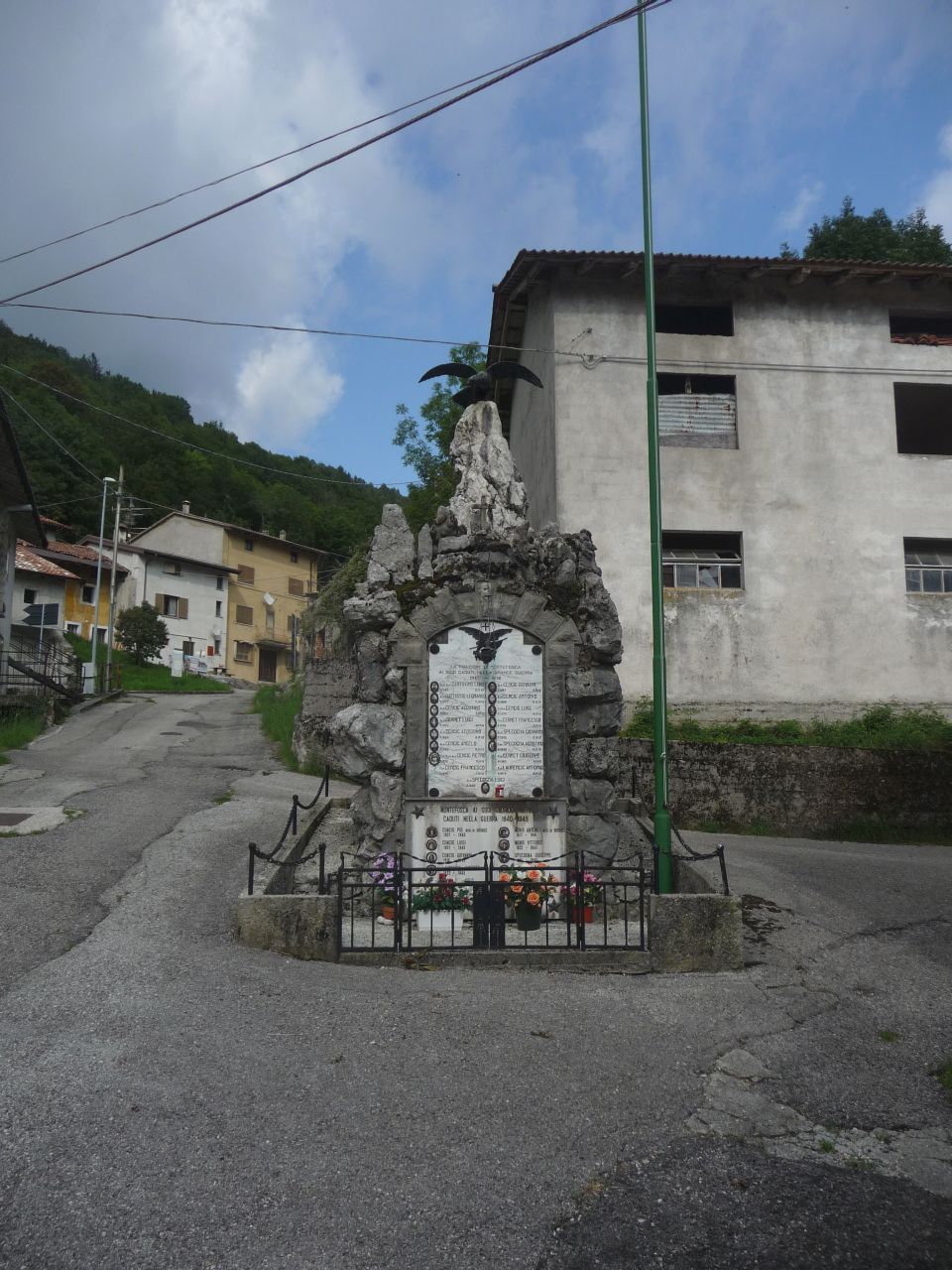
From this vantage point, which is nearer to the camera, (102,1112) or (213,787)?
(102,1112)

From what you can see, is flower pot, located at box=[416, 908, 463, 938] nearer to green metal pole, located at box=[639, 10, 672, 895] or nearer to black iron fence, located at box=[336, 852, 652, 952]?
black iron fence, located at box=[336, 852, 652, 952]

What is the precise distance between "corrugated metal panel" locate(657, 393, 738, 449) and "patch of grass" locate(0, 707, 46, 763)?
14.8 meters

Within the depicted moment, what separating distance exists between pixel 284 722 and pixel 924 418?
17.4 metres

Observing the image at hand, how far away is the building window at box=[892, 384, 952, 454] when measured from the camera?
62.2 feet

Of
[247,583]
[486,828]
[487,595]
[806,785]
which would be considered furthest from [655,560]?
[247,583]

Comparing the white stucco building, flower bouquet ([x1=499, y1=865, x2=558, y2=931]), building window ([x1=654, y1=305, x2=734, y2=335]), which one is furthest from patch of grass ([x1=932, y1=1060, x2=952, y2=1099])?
building window ([x1=654, y1=305, x2=734, y2=335])

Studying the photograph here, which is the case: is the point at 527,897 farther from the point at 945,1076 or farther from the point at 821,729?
the point at 821,729

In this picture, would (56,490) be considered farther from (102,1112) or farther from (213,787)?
(102,1112)

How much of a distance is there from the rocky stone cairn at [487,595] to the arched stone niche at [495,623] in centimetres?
8

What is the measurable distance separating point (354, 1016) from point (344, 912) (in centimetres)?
279

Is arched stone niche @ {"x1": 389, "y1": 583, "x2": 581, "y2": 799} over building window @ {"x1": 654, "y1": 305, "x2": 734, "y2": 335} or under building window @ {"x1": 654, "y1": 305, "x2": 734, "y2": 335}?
under

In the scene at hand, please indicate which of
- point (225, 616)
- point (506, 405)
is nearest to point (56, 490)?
point (225, 616)

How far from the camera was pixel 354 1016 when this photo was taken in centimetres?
517

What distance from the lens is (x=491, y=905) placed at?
667cm
